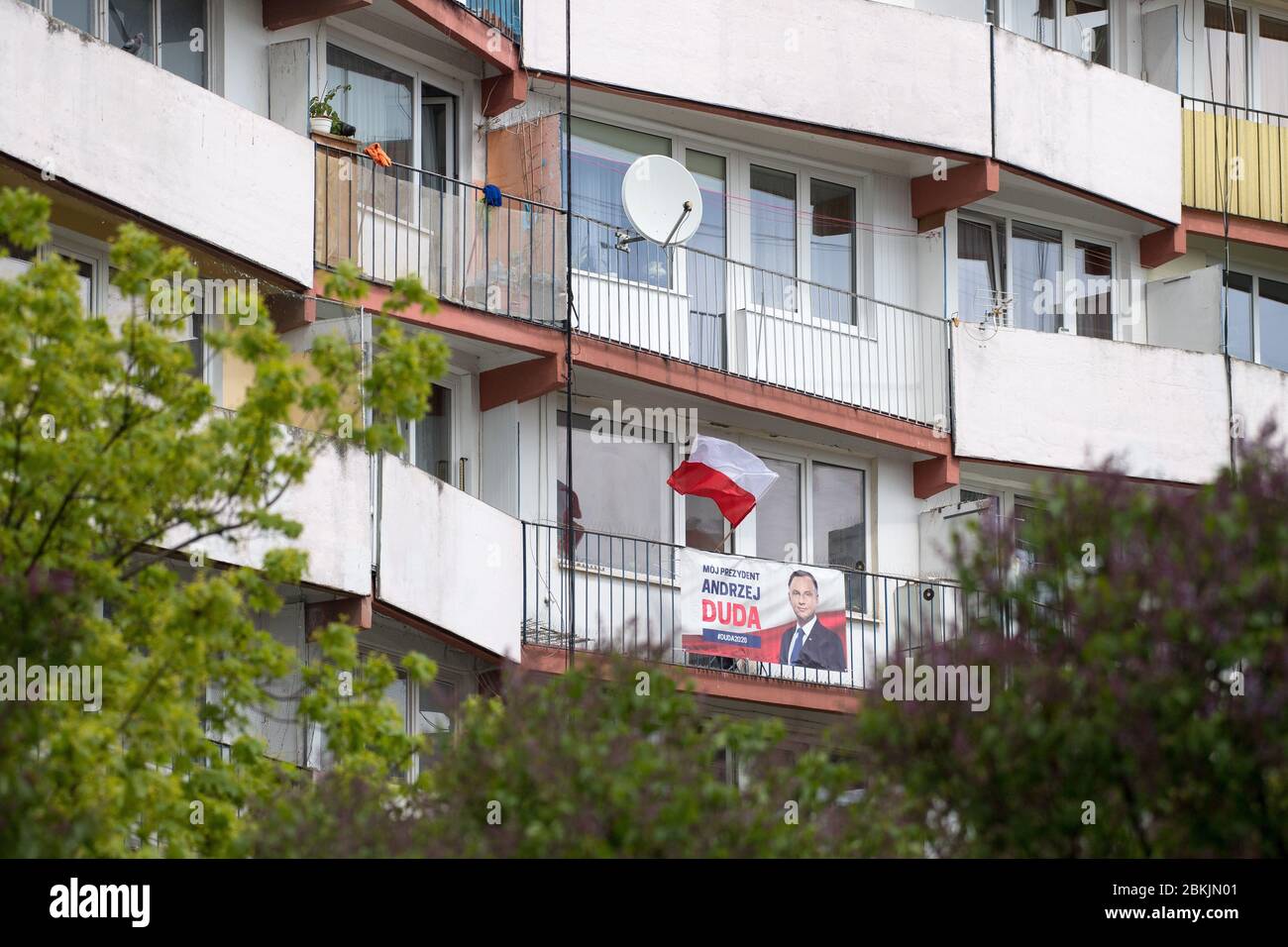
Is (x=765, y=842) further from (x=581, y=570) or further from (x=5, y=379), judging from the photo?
(x=581, y=570)

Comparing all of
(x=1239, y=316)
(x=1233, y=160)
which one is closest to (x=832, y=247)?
(x=1233, y=160)

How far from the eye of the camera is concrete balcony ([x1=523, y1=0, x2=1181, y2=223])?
82.7 ft

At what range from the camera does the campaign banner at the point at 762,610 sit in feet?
82.1

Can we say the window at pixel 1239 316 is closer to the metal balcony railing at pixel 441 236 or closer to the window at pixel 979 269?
the window at pixel 979 269

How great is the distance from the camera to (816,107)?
26.5 m

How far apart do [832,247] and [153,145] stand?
9.02m

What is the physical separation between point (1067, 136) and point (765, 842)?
1863 cm

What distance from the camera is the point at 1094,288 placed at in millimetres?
29609

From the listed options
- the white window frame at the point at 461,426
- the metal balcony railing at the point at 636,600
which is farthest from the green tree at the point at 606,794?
the white window frame at the point at 461,426

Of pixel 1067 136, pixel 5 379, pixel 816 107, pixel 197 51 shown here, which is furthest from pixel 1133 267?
pixel 5 379

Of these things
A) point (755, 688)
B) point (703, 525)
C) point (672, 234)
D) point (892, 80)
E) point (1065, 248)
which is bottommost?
point (755, 688)

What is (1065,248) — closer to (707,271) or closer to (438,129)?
(707,271)

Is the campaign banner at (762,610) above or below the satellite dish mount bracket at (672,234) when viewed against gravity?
below

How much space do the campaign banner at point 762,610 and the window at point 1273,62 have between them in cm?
877
